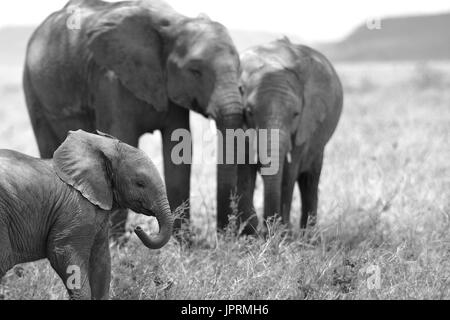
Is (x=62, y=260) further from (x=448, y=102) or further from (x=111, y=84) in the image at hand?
(x=448, y=102)

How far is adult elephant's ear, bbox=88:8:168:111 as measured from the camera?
22.7 ft

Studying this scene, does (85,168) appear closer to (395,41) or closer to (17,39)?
(395,41)

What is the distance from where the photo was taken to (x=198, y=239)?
6879 millimetres

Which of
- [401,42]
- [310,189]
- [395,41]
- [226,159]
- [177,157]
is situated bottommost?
[395,41]

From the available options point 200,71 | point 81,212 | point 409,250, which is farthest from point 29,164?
point 409,250

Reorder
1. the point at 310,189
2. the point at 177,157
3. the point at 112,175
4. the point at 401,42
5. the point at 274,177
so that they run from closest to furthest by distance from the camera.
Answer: the point at 112,175 → the point at 274,177 → the point at 177,157 → the point at 310,189 → the point at 401,42

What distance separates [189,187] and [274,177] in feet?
3.03

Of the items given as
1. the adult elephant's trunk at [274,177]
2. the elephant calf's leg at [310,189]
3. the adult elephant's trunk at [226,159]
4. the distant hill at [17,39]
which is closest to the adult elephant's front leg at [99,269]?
the adult elephant's trunk at [226,159]

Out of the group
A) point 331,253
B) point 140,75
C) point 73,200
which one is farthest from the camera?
point 140,75

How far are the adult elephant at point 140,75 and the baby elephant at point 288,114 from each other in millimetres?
241

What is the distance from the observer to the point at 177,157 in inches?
278

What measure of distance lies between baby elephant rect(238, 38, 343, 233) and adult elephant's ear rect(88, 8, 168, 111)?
65 centimetres

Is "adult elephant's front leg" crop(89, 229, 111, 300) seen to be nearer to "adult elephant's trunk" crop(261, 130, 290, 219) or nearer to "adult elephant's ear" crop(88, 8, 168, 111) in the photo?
"adult elephant's trunk" crop(261, 130, 290, 219)

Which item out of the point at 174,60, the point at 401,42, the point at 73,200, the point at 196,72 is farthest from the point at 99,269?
the point at 401,42
